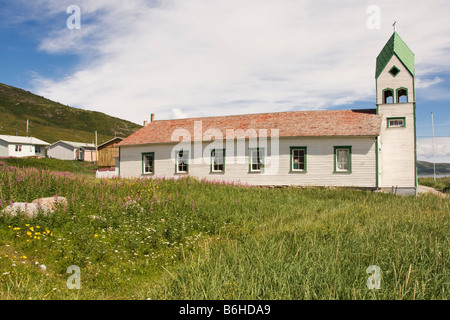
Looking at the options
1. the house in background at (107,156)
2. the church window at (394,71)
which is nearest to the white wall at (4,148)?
the house in background at (107,156)

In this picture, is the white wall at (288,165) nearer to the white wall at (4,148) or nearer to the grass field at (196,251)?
the grass field at (196,251)

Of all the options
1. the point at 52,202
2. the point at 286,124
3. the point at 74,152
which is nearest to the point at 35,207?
the point at 52,202

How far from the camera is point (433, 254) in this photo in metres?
5.70

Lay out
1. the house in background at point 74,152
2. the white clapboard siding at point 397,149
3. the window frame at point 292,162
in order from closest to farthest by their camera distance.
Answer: the window frame at point 292,162 → the white clapboard siding at point 397,149 → the house in background at point 74,152

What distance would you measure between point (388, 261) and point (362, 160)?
17498 mm

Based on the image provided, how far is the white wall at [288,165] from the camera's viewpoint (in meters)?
21.9

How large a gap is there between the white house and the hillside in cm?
9693

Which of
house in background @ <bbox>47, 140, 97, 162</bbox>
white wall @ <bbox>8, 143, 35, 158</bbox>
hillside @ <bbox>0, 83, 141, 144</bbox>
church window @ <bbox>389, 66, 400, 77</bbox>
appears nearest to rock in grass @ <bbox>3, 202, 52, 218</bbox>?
church window @ <bbox>389, 66, 400, 77</bbox>

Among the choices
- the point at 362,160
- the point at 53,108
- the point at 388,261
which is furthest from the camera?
the point at 53,108

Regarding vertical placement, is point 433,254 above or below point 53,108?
below

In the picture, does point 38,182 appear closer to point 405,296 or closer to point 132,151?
point 405,296

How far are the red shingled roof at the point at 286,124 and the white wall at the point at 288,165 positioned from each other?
0.52 meters
